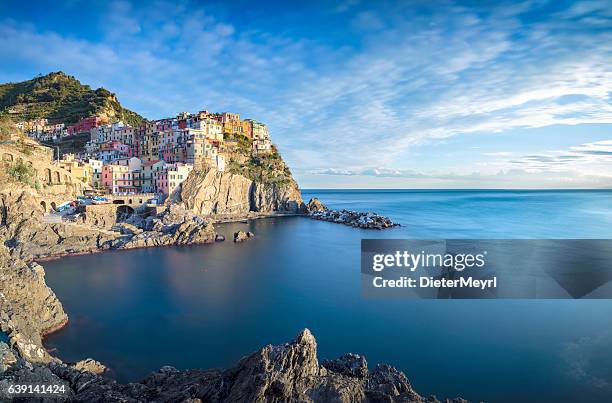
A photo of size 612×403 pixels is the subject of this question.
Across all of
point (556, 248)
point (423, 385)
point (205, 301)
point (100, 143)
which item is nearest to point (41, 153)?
point (100, 143)

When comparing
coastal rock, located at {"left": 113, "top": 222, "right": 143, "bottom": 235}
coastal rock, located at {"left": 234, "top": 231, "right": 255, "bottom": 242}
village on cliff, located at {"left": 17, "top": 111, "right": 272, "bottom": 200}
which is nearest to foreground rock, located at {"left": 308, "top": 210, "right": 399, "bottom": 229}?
village on cliff, located at {"left": 17, "top": 111, "right": 272, "bottom": 200}

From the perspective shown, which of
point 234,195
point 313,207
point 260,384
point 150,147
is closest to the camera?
point 260,384

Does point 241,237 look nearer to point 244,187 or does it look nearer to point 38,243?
point 38,243

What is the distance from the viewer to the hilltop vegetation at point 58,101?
221 ft

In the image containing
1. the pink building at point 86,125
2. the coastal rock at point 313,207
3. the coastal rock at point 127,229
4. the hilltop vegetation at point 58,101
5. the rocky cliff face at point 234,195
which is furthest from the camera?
the hilltop vegetation at point 58,101

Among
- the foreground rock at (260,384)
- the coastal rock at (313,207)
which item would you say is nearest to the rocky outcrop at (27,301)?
the foreground rock at (260,384)

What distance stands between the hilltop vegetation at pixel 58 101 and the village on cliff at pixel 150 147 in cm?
567

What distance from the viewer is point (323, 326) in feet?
47.9

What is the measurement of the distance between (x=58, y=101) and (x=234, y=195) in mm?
50110

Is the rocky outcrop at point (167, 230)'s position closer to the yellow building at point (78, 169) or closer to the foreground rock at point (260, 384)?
the yellow building at point (78, 169)

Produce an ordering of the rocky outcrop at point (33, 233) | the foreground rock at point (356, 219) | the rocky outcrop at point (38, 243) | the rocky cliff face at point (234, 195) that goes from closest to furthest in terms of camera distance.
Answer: the rocky outcrop at point (38, 243), the rocky outcrop at point (33, 233), the rocky cliff face at point (234, 195), the foreground rock at point (356, 219)

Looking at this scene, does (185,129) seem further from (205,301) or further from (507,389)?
(507,389)

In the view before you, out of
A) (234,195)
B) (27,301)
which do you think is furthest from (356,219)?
(27,301)

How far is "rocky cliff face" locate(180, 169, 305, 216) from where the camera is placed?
142 ft
